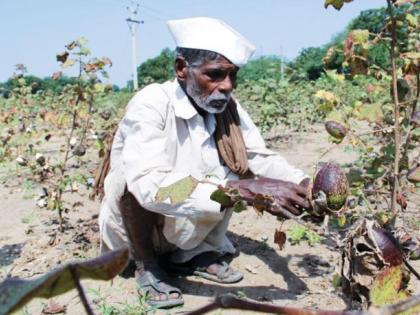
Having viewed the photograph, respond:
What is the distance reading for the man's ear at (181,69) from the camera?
2.45 m

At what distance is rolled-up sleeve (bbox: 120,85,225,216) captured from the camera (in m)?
2.04

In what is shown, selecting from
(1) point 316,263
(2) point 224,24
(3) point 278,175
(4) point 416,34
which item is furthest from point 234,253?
(4) point 416,34

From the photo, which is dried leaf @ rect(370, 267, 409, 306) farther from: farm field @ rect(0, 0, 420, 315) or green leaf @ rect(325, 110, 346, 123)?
green leaf @ rect(325, 110, 346, 123)

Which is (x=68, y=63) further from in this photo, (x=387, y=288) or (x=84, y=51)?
(x=387, y=288)

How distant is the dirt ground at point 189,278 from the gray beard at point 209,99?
24.9 inches

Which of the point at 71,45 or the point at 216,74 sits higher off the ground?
the point at 71,45

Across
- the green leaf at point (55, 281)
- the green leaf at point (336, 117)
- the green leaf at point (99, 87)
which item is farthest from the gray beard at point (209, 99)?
the green leaf at point (55, 281)

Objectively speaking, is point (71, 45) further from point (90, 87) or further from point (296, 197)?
point (296, 197)

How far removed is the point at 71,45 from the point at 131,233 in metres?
1.13

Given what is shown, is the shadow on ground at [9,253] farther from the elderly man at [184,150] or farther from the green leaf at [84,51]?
the green leaf at [84,51]

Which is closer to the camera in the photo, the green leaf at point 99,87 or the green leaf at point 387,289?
the green leaf at point 387,289

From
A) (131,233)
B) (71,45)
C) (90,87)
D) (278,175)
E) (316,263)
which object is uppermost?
(71,45)

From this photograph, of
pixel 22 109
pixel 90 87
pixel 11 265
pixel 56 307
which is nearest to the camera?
pixel 56 307

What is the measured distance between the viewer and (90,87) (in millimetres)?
3229
